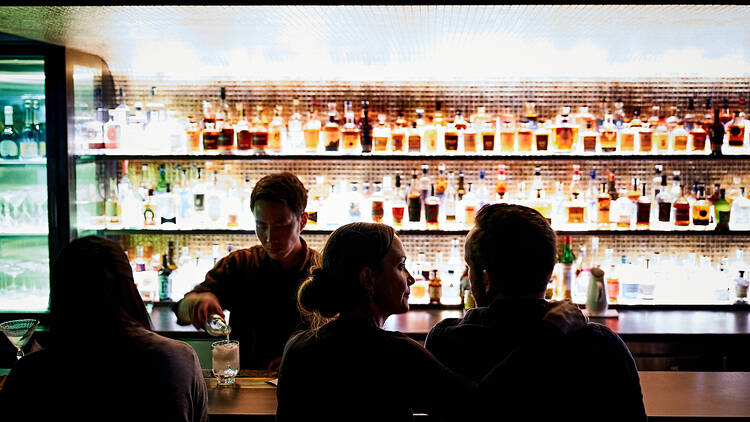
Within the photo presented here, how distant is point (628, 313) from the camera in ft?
12.2

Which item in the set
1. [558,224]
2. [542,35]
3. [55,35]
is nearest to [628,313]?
[558,224]

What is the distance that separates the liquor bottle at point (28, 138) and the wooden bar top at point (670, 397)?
2.02m

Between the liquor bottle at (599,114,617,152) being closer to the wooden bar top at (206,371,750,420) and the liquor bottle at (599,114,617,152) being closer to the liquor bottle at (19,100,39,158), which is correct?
the wooden bar top at (206,371,750,420)

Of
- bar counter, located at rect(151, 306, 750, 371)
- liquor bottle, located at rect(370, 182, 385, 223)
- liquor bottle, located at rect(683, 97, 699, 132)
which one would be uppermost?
liquor bottle, located at rect(683, 97, 699, 132)

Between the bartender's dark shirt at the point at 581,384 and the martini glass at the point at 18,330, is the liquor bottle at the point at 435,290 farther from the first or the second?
the bartender's dark shirt at the point at 581,384

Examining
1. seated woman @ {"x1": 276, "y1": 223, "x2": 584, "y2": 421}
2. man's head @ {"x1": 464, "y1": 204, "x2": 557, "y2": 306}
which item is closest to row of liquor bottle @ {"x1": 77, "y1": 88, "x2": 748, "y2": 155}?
man's head @ {"x1": 464, "y1": 204, "x2": 557, "y2": 306}

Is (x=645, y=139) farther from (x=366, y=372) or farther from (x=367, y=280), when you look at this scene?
(x=366, y=372)

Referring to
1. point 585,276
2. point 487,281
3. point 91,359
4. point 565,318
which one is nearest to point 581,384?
point 565,318

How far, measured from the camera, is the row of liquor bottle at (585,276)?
150 inches

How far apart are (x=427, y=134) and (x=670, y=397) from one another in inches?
78.4

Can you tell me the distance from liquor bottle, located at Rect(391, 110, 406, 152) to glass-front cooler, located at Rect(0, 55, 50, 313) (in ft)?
5.74

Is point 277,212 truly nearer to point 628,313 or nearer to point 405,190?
point 405,190

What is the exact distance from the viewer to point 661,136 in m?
3.67

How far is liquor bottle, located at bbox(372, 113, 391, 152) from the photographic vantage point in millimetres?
3689
